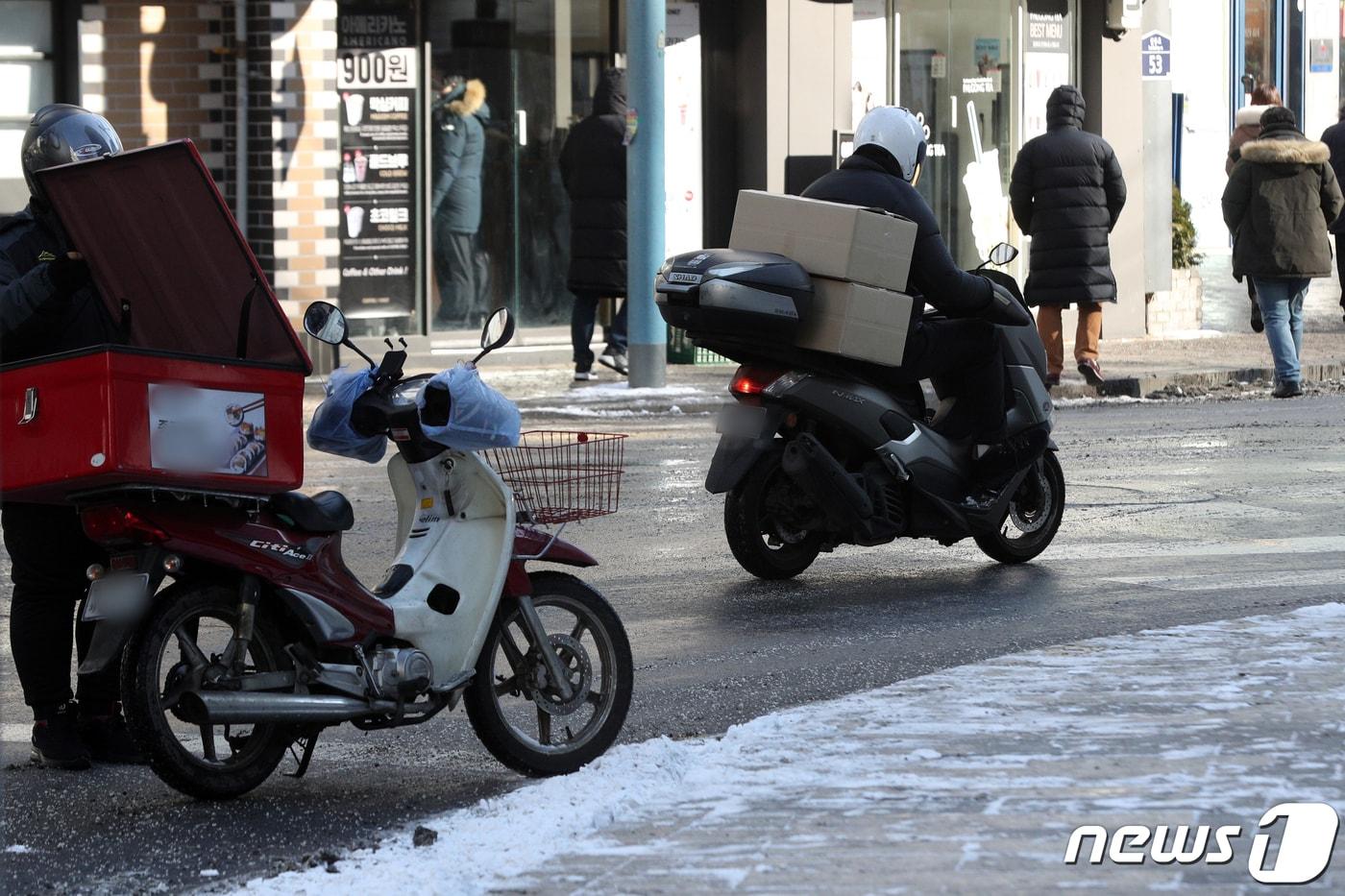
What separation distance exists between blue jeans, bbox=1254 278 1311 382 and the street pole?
439cm

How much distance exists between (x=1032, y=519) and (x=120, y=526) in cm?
480

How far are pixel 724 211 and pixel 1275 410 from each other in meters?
5.70

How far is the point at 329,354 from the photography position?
1645 centimetres

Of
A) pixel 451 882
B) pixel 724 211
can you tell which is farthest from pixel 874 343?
pixel 724 211

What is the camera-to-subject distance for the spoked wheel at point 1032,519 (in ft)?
29.0

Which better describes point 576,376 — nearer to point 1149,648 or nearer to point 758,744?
point 1149,648

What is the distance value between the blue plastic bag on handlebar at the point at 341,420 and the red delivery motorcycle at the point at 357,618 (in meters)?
0.04

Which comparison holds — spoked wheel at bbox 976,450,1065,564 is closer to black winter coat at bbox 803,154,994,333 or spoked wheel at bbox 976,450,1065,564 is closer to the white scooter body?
black winter coat at bbox 803,154,994,333

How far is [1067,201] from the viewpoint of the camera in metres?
15.9

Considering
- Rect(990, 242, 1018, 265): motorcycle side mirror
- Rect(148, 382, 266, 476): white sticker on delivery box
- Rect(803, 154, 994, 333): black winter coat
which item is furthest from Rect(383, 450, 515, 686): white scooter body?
Rect(990, 242, 1018, 265): motorcycle side mirror

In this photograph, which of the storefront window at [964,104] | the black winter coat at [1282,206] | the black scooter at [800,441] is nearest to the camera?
the black scooter at [800,441]

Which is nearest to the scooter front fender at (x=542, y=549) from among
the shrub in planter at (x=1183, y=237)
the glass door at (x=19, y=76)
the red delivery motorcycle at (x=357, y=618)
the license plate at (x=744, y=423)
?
the red delivery motorcycle at (x=357, y=618)

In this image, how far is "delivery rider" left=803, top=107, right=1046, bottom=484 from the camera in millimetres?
8133

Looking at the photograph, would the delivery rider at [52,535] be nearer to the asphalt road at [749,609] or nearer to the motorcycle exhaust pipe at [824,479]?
the asphalt road at [749,609]
